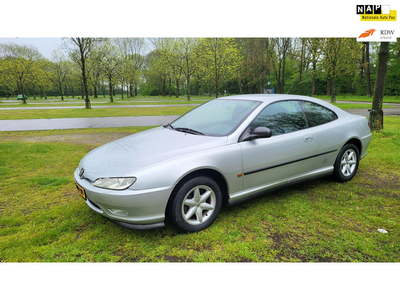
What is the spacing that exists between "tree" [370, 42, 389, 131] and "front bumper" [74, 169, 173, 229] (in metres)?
8.28

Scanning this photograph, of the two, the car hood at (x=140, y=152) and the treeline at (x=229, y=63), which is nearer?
the car hood at (x=140, y=152)

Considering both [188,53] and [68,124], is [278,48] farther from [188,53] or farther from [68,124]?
[68,124]

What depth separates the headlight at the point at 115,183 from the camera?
2.55m

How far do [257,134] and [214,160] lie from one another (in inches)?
25.9

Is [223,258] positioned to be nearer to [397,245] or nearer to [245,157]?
[245,157]

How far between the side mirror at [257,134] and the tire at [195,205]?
713 mm

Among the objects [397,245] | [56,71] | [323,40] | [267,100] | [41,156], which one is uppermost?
[56,71]

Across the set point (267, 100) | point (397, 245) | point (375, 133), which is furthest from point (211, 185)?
point (375, 133)

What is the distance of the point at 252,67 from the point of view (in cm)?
3962

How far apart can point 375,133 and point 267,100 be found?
20.6 feet

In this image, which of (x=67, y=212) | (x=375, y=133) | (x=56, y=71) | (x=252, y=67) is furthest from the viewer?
(x=56, y=71)
